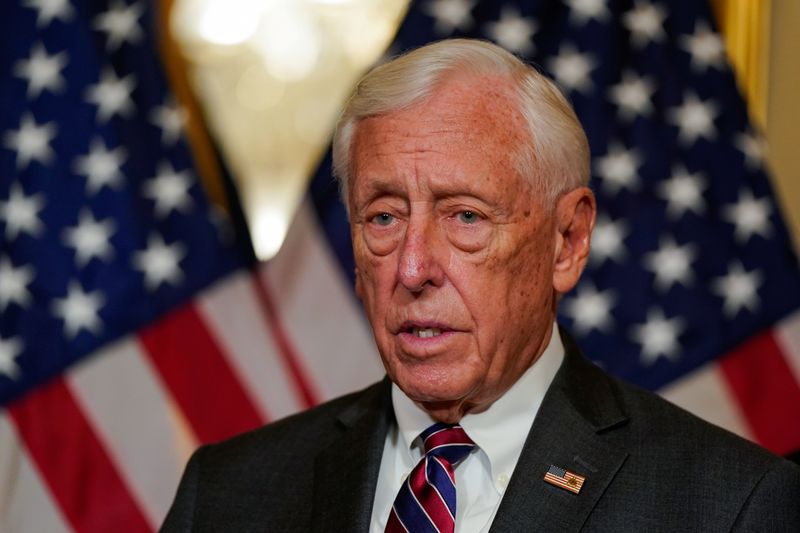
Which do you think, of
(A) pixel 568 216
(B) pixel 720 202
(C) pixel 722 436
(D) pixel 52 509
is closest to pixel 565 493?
(C) pixel 722 436

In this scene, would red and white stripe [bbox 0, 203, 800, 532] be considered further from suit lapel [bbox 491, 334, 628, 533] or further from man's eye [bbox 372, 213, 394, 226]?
man's eye [bbox 372, 213, 394, 226]

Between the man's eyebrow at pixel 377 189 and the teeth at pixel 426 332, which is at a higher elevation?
the man's eyebrow at pixel 377 189

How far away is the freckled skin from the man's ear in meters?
0.05

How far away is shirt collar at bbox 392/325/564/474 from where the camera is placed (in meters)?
2.14

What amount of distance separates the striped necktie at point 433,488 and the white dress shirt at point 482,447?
3 cm

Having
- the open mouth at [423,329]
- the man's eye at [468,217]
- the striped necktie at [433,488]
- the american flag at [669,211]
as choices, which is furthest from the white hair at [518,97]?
the american flag at [669,211]

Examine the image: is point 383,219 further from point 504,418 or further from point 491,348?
point 504,418

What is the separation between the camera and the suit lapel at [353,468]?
2182 mm

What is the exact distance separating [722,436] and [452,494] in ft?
1.64

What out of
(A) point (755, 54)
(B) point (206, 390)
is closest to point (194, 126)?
(B) point (206, 390)

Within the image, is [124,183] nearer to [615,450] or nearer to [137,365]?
[137,365]

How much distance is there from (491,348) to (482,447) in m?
0.20

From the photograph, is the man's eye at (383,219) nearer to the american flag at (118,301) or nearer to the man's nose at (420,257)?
the man's nose at (420,257)

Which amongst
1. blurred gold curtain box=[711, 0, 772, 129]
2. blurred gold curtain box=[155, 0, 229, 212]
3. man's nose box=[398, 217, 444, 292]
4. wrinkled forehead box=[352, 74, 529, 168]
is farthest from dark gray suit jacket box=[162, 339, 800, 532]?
blurred gold curtain box=[711, 0, 772, 129]
